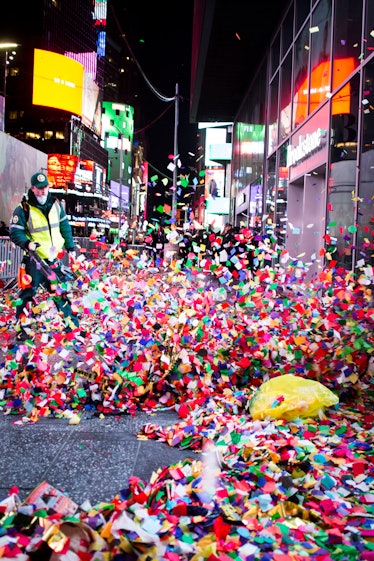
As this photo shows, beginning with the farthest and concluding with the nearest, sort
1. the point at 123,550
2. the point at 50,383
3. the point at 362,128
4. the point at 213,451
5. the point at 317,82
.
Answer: the point at 317,82
the point at 362,128
the point at 50,383
the point at 213,451
the point at 123,550

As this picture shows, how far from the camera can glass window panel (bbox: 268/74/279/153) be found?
55.9 ft

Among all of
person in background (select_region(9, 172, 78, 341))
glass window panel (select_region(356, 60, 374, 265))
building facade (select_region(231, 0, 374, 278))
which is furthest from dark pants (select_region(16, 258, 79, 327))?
glass window panel (select_region(356, 60, 374, 265))

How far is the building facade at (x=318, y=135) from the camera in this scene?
8.47 metres

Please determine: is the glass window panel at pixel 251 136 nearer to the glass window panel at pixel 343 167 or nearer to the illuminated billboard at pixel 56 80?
the glass window panel at pixel 343 167

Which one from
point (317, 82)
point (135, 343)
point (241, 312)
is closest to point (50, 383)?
point (135, 343)

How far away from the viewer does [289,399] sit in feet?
14.3

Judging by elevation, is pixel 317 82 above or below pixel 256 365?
above

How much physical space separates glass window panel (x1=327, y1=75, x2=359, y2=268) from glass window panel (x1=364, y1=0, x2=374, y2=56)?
1.89 ft

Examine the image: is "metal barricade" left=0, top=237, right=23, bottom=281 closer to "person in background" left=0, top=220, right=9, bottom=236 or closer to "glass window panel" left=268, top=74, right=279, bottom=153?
"person in background" left=0, top=220, right=9, bottom=236

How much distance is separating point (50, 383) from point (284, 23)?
13.9m

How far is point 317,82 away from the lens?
38.3 feet

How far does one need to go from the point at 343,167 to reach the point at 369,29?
7.02ft

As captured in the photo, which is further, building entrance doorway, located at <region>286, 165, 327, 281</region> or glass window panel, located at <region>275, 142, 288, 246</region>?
glass window panel, located at <region>275, 142, 288, 246</region>

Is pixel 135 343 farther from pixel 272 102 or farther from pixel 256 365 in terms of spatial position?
pixel 272 102
